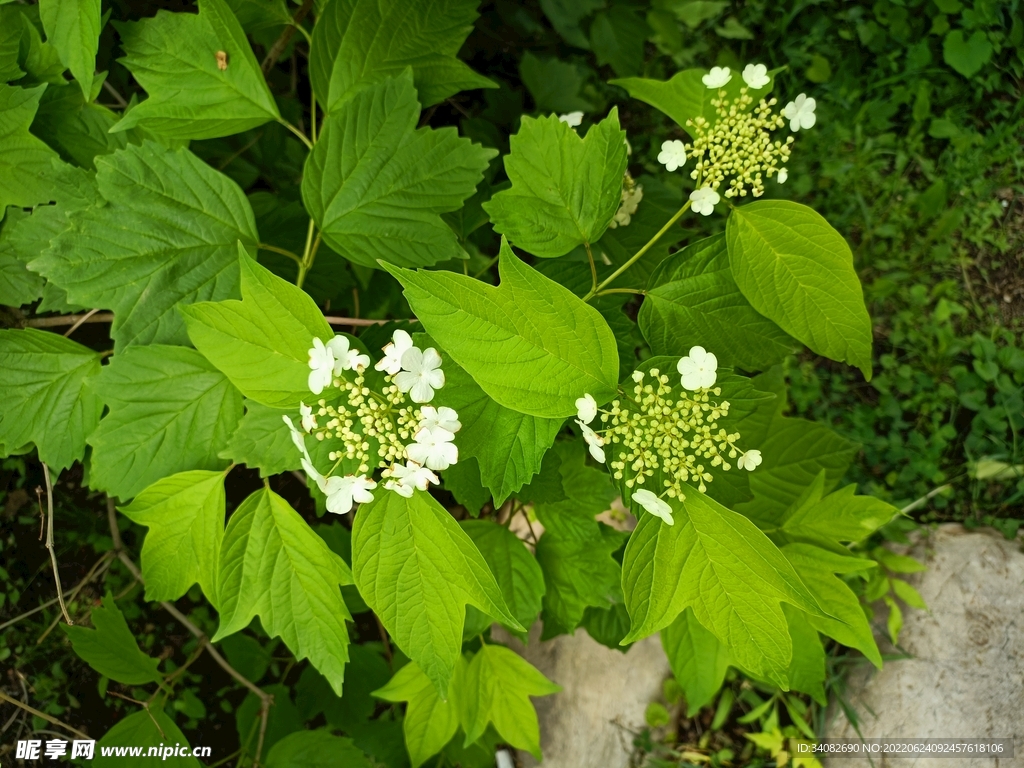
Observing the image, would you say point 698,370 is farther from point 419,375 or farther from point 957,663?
point 957,663

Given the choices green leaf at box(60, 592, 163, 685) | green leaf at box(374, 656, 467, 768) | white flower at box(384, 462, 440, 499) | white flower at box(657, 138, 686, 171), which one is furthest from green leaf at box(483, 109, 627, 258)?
green leaf at box(60, 592, 163, 685)

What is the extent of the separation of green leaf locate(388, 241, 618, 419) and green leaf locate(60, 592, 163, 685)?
3.64 ft

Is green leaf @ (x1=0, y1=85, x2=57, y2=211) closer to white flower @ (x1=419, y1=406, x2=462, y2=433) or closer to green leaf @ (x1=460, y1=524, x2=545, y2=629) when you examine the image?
white flower @ (x1=419, y1=406, x2=462, y2=433)

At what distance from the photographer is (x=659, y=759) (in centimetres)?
251

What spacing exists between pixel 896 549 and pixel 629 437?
2.06 m

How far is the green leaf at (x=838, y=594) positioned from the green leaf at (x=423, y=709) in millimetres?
852

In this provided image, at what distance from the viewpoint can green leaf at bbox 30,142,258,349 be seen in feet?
4.32

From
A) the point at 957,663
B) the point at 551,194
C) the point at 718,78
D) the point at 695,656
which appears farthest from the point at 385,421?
the point at 957,663

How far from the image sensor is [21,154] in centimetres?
141

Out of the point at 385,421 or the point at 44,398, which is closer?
the point at 385,421

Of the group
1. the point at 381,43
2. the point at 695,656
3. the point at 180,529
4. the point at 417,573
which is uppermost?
the point at 381,43

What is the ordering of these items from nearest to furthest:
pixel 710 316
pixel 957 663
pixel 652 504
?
pixel 652 504
pixel 710 316
pixel 957 663

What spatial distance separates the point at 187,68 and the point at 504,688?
162 cm

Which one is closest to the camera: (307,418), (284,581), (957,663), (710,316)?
(307,418)
